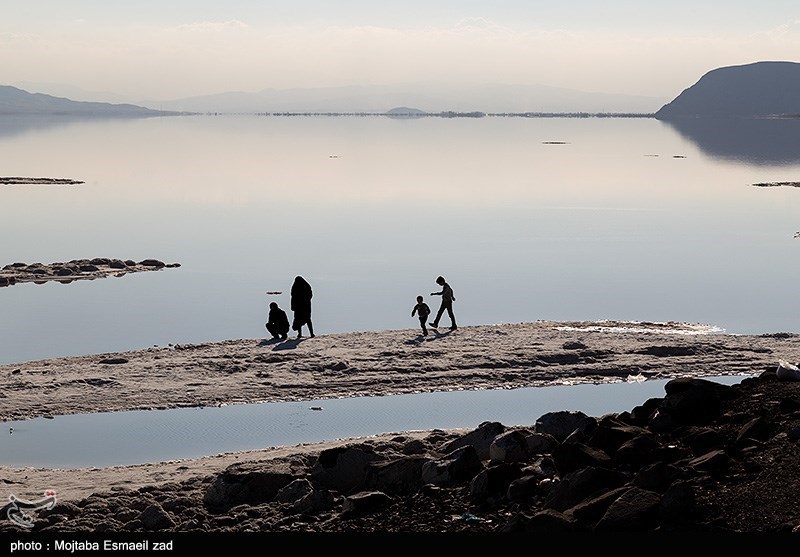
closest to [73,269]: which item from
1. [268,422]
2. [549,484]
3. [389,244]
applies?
[389,244]

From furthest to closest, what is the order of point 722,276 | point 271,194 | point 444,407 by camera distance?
point 271,194 → point 722,276 → point 444,407

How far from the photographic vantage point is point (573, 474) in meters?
12.8

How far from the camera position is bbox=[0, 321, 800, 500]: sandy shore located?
68.5ft

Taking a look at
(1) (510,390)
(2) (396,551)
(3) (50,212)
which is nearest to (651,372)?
(1) (510,390)

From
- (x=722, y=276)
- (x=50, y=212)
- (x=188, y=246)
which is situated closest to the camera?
(x=722, y=276)

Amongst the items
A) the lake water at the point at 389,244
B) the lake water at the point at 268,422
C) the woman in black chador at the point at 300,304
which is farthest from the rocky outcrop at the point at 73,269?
the lake water at the point at 268,422

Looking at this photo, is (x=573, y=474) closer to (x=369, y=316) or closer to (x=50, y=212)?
(x=369, y=316)

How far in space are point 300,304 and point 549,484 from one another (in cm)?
1299

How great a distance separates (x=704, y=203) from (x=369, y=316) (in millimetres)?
39470

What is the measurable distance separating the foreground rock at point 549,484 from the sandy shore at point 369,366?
18.4 ft

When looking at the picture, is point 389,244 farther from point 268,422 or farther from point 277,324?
point 268,422

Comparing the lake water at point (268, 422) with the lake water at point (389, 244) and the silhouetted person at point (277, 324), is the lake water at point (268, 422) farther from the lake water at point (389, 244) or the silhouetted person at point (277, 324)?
the lake water at point (389, 244)

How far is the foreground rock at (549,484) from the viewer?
11.9 meters

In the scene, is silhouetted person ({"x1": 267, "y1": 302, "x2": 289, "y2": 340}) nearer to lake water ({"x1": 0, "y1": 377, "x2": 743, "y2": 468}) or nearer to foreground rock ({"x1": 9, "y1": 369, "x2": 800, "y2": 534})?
lake water ({"x1": 0, "y1": 377, "x2": 743, "y2": 468})
